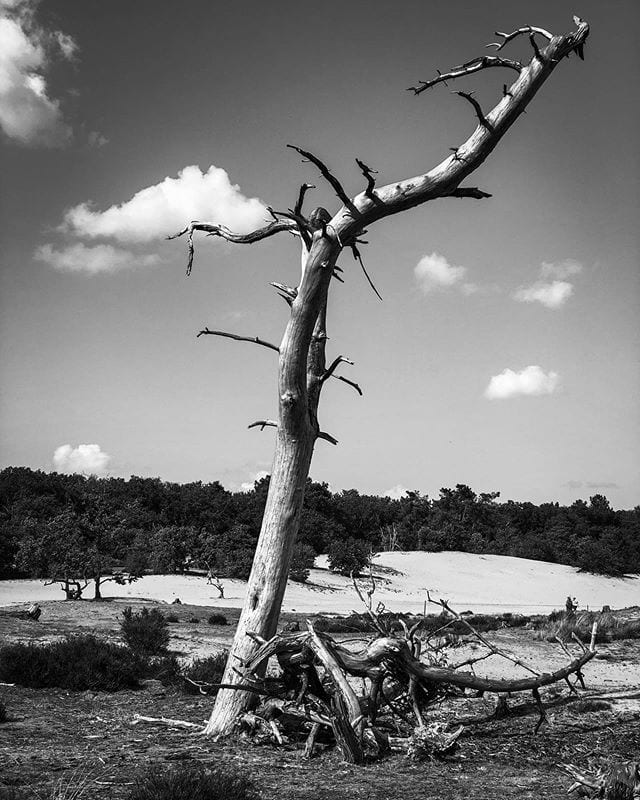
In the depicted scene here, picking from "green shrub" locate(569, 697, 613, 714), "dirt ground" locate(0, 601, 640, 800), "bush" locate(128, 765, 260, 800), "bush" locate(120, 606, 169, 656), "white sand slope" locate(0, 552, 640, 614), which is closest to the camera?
"bush" locate(128, 765, 260, 800)

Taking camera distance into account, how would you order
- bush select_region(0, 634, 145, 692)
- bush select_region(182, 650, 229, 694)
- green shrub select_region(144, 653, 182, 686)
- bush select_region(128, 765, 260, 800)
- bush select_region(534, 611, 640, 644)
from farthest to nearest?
1. bush select_region(534, 611, 640, 644)
2. green shrub select_region(144, 653, 182, 686)
3. bush select_region(182, 650, 229, 694)
4. bush select_region(0, 634, 145, 692)
5. bush select_region(128, 765, 260, 800)

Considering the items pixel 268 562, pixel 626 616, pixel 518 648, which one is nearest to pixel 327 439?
pixel 268 562

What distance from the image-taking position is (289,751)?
608cm

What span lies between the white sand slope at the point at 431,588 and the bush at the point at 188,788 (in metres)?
25.6

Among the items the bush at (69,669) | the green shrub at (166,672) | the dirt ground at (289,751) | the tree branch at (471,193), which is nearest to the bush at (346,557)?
the green shrub at (166,672)

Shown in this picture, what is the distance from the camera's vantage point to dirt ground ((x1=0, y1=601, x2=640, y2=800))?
5109 mm

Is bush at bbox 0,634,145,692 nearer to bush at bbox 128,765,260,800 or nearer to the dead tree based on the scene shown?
the dead tree

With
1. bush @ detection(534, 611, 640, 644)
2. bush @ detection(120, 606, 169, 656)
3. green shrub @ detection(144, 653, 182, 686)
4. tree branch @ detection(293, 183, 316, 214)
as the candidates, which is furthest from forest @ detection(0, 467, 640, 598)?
tree branch @ detection(293, 183, 316, 214)

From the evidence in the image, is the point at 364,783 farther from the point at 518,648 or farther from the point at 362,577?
the point at 362,577

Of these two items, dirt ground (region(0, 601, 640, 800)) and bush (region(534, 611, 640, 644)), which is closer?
dirt ground (region(0, 601, 640, 800))

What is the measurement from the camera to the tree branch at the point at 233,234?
7.18 meters

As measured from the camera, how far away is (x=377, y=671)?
6.54 meters

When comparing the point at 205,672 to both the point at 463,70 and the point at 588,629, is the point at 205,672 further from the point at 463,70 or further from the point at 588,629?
the point at 588,629

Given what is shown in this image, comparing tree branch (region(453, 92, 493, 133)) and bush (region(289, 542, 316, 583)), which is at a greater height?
tree branch (region(453, 92, 493, 133))
